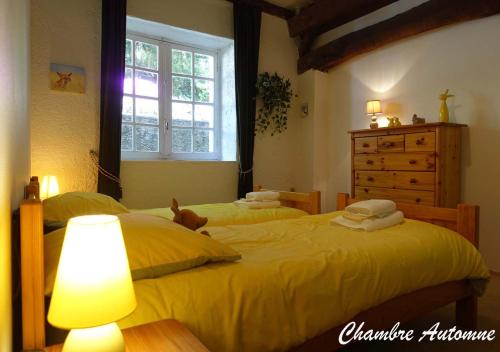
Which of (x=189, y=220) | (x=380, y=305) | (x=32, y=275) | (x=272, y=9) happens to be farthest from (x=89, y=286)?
(x=272, y=9)

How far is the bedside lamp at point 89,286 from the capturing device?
65 cm

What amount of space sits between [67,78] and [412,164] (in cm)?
332

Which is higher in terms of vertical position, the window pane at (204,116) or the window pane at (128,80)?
the window pane at (128,80)

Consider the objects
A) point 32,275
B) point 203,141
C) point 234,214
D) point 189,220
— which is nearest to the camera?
point 32,275

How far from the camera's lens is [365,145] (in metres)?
3.45

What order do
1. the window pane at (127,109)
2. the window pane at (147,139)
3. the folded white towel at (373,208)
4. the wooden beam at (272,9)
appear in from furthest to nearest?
the wooden beam at (272,9), the window pane at (147,139), the window pane at (127,109), the folded white towel at (373,208)

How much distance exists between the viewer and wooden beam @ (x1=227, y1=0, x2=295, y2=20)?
421 cm

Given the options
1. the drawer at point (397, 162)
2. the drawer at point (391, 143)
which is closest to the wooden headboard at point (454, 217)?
the drawer at point (397, 162)

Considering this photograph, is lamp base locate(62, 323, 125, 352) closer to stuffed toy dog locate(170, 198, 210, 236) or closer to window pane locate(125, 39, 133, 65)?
stuffed toy dog locate(170, 198, 210, 236)

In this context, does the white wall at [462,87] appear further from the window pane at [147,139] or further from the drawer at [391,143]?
the window pane at [147,139]

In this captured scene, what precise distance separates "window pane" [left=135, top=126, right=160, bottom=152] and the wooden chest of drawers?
7.45 ft

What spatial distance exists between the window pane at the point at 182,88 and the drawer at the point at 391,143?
2.25 m

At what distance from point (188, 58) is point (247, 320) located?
3.61m

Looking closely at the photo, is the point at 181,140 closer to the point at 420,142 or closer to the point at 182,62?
the point at 182,62
